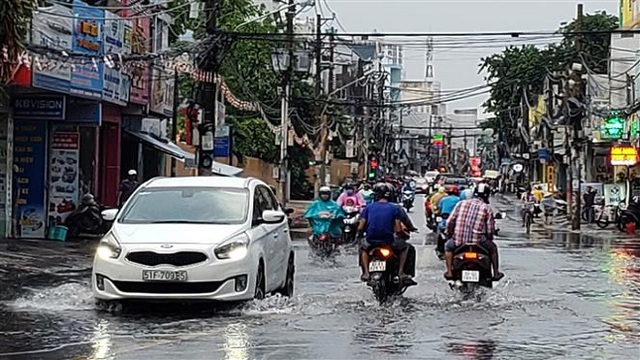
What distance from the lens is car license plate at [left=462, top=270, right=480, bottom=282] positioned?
15.2 m

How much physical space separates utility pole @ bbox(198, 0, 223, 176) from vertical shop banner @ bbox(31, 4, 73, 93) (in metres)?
4.77

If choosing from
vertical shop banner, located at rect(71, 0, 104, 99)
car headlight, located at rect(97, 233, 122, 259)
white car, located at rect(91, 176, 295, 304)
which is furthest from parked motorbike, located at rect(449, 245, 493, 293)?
vertical shop banner, located at rect(71, 0, 104, 99)

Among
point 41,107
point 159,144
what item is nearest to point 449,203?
point 41,107

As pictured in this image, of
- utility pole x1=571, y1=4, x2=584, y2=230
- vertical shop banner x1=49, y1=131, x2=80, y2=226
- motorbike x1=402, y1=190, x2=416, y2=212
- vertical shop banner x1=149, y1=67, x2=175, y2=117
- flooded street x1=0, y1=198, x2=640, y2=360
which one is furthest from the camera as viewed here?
motorbike x1=402, y1=190, x2=416, y2=212

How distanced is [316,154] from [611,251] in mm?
33596

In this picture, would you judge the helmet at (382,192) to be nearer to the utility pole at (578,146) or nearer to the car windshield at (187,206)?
the car windshield at (187,206)

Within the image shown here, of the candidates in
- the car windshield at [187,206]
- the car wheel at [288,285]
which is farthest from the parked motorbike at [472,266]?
the car windshield at [187,206]

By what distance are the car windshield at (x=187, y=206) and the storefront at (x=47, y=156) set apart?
40.1ft

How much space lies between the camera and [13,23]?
659 inches

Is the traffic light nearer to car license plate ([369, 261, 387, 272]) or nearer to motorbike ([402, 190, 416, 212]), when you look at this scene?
motorbike ([402, 190, 416, 212])

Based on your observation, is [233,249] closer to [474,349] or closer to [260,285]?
[260,285]

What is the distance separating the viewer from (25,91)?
25.9 m

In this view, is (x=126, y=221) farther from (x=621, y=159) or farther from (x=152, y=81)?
(x=621, y=159)

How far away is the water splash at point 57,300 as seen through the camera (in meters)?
14.1
